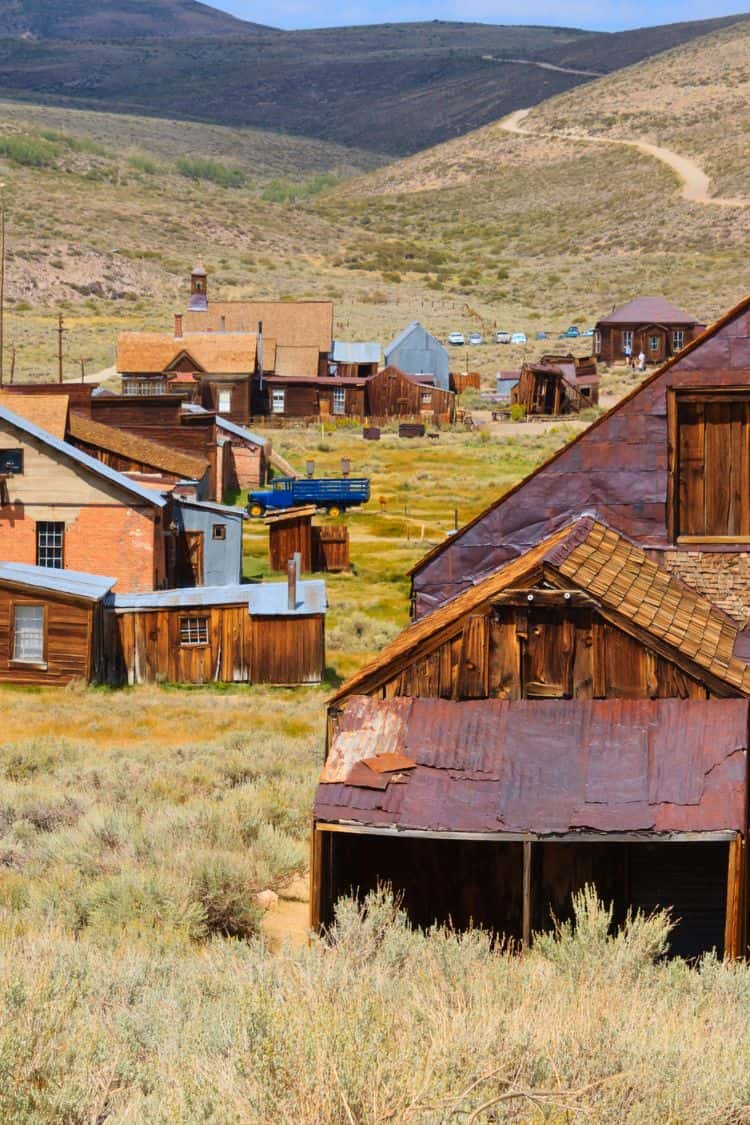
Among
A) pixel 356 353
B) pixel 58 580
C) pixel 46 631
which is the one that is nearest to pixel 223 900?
pixel 46 631

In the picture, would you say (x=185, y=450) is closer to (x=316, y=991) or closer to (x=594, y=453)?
(x=594, y=453)

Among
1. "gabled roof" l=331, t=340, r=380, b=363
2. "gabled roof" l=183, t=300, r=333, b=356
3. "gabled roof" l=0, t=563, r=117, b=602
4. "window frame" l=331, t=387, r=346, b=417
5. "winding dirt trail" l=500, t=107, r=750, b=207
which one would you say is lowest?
"gabled roof" l=0, t=563, r=117, b=602

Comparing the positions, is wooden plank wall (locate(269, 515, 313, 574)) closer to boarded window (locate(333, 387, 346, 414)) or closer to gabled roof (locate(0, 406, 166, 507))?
gabled roof (locate(0, 406, 166, 507))

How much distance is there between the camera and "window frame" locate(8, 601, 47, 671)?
25.7 m

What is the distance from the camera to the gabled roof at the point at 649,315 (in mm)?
82812

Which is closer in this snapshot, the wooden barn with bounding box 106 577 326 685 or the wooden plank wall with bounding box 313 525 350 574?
the wooden barn with bounding box 106 577 326 685

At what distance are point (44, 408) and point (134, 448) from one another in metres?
3.39

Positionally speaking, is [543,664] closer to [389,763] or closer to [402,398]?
[389,763]

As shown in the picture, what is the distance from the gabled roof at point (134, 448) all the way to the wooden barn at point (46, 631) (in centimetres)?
922

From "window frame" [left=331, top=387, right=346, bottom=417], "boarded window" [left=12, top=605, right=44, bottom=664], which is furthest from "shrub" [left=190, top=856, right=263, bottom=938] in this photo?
"window frame" [left=331, top=387, right=346, bottom=417]

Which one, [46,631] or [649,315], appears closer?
[46,631]

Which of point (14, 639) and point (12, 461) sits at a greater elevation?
point (12, 461)

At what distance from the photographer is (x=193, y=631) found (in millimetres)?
26391

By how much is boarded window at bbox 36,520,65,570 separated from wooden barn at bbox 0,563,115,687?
108 inches
